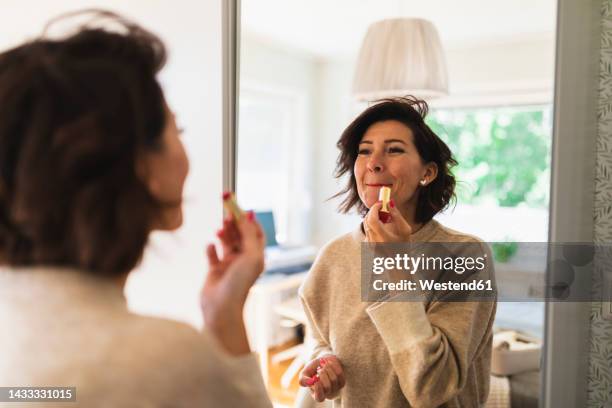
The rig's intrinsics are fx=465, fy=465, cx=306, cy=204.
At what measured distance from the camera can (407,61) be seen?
129 cm

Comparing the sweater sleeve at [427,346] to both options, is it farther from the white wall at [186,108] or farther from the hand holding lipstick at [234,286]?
the white wall at [186,108]

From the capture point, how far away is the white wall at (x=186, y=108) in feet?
3.82

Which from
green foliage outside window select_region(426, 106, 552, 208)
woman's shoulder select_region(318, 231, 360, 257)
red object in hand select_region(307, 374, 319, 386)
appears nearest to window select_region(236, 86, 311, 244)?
green foliage outside window select_region(426, 106, 552, 208)

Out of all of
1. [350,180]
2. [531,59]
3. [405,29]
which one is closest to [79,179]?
[350,180]

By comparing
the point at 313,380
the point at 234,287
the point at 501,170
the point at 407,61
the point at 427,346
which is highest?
the point at 407,61

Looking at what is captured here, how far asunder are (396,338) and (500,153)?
0.65 metres

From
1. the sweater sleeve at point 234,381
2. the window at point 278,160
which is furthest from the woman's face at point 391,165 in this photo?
the window at point 278,160

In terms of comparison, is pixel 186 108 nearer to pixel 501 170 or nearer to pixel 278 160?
pixel 501 170

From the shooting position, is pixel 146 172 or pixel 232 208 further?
pixel 232 208

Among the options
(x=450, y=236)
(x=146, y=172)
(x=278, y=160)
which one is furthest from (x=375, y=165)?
(x=278, y=160)

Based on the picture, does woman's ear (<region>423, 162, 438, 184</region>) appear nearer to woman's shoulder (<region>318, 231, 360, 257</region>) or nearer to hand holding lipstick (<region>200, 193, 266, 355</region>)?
woman's shoulder (<region>318, 231, 360, 257</region>)

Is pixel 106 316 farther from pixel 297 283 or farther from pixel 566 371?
pixel 297 283

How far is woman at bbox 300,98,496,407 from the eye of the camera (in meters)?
0.65

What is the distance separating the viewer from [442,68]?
1.30 m
